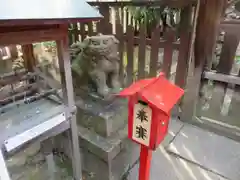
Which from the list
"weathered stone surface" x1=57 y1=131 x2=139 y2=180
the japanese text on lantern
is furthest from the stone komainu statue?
the japanese text on lantern

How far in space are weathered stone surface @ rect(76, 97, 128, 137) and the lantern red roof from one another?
0.83 meters

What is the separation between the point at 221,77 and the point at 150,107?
4.99ft

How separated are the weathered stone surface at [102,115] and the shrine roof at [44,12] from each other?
Answer: 1.12 metres

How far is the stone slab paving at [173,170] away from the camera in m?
1.98

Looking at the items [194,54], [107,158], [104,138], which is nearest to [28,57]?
[104,138]

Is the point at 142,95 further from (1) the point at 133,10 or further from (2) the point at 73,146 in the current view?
(1) the point at 133,10

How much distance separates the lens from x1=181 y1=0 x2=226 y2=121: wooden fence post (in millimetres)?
2094

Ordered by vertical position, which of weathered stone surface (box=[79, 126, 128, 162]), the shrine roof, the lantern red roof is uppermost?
the shrine roof

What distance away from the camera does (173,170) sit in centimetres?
207

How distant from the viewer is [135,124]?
1.32 meters

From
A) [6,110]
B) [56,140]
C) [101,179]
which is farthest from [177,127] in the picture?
[6,110]

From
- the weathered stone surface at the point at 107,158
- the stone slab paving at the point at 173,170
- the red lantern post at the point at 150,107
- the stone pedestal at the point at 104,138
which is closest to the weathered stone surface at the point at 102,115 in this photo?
the stone pedestal at the point at 104,138

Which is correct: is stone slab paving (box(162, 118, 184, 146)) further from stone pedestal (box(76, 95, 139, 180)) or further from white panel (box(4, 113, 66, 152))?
white panel (box(4, 113, 66, 152))

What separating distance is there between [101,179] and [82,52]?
1414mm
